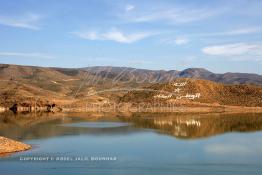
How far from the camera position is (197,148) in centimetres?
3725

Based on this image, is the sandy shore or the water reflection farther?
the water reflection

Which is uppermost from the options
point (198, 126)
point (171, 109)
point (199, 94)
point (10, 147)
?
point (199, 94)

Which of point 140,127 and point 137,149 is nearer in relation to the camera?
point 137,149

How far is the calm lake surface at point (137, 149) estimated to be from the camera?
2773cm

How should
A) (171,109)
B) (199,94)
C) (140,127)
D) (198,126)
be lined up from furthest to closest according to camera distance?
(199,94)
(171,109)
(198,126)
(140,127)

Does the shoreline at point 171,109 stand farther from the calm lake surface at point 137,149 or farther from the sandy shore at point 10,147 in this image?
the sandy shore at point 10,147

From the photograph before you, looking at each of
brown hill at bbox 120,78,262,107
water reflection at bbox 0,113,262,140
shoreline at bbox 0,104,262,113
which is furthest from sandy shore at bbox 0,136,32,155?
brown hill at bbox 120,78,262,107

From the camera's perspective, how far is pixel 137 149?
120 feet

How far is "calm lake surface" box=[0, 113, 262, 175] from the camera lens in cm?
2773

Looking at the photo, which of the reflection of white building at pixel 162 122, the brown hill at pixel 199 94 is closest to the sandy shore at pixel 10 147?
the reflection of white building at pixel 162 122

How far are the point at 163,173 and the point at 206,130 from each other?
83.9 feet

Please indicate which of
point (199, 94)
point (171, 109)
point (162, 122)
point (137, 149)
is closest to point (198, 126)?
point (162, 122)

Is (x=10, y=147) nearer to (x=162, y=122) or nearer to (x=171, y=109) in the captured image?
(x=162, y=122)

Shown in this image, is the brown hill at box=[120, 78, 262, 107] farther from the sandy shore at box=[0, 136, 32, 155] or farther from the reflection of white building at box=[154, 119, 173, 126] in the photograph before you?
the sandy shore at box=[0, 136, 32, 155]
